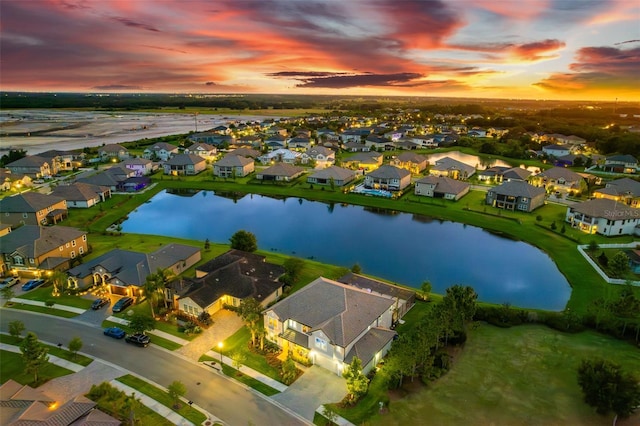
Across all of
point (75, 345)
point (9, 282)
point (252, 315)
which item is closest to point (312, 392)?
point (252, 315)

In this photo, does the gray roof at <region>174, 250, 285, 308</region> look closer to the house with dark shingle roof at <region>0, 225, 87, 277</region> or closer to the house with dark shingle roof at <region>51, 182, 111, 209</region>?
the house with dark shingle roof at <region>0, 225, 87, 277</region>

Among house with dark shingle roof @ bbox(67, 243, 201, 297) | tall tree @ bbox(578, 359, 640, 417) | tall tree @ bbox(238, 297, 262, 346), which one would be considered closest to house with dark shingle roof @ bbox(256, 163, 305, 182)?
house with dark shingle roof @ bbox(67, 243, 201, 297)

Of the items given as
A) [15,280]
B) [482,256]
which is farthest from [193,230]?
[482,256]

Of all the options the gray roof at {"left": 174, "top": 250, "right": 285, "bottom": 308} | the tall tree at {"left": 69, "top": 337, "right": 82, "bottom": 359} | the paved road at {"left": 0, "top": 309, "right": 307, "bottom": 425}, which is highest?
the gray roof at {"left": 174, "top": 250, "right": 285, "bottom": 308}

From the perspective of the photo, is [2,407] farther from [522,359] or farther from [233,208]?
[233,208]

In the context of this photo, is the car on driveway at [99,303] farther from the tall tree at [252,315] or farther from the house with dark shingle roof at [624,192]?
the house with dark shingle roof at [624,192]

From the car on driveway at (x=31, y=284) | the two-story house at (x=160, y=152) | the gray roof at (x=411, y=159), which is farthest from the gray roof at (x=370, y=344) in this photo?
the two-story house at (x=160, y=152)

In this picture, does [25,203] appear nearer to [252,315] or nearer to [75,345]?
[75,345]
